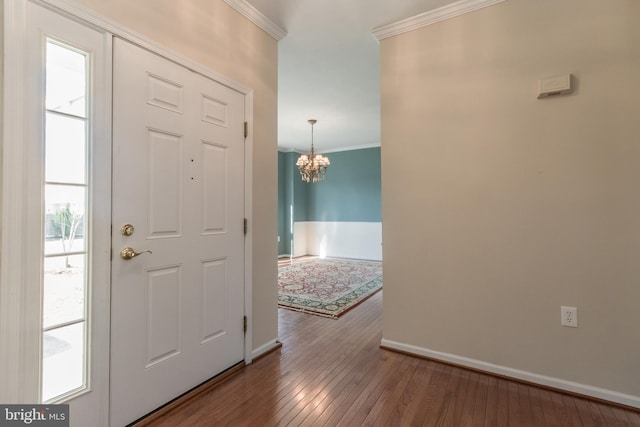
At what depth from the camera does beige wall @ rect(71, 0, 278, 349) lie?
166 cm

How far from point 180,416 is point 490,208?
2.43 metres

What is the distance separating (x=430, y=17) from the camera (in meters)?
2.27

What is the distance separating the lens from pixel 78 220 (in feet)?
4.39

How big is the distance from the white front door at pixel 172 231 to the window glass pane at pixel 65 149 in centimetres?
14

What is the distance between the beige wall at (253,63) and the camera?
5.44ft

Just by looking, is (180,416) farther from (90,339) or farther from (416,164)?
(416,164)

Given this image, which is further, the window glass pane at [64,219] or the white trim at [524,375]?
the white trim at [524,375]

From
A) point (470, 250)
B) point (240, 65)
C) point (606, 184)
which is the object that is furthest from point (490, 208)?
point (240, 65)

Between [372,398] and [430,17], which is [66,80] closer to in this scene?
[372,398]

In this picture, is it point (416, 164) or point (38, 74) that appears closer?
point (38, 74)

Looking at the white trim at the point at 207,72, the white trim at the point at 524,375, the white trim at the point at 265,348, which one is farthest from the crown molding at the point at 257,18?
the white trim at the point at 524,375

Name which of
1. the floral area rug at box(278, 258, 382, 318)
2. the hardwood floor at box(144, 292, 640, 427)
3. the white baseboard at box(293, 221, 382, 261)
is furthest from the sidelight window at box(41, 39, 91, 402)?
the white baseboard at box(293, 221, 382, 261)

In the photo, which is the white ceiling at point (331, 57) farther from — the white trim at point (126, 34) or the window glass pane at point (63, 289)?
the window glass pane at point (63, 289)

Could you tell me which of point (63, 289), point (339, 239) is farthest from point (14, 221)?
point (339, 239)
